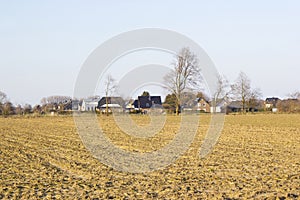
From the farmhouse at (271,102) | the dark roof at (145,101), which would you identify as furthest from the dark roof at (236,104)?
the dark roof at (145,101)

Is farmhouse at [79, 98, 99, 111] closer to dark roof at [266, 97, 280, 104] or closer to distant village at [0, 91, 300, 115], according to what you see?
distant village at [0, 91, 300, 115]

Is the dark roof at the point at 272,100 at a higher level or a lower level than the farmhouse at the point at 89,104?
higher

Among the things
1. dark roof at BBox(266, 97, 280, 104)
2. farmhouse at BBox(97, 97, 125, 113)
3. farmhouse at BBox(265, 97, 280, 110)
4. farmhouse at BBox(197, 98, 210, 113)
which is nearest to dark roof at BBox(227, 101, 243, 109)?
farmhouse at BBox(197, 98, 210, 113)

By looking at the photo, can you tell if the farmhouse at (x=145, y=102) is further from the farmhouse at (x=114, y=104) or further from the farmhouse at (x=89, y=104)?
the farmhouse at (x=114, y=104)

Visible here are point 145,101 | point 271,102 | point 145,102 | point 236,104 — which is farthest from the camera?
point 271,102

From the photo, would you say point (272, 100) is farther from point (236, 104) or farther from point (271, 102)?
point (236, 104)

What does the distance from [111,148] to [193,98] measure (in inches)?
2312

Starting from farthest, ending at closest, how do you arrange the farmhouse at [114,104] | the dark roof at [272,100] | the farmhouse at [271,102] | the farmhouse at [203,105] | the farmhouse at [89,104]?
the dark roof at [272,100], the farmhouse at [89,104], the farmhouse at [271,102], the farmhouse at [203,105], the farmhouse at [114,104]

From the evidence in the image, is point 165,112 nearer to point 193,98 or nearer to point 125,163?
point 193,98

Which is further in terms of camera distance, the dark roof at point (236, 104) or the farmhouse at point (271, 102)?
the farmhouse at point (271, 102)

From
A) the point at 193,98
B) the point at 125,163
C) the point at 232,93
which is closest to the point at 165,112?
the point at 193,98

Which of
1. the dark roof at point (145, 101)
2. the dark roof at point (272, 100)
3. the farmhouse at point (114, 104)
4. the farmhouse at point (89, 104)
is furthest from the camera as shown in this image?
the dark roof at point (272, 100)

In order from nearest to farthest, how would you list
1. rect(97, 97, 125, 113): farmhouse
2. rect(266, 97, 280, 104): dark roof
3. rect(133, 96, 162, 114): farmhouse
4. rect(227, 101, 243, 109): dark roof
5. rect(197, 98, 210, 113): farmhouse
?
rect(97, 97, 125, 113): farmhouse, rect(197, 98, 210, 113): farmhouse, rect(227, 101, 243, 109): dark roof, rect(133, 96, 162, 114): farmhouse, rect(266, 97, 280, 104): dark roof

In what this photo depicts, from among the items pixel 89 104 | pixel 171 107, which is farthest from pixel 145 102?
pixel 171 107
